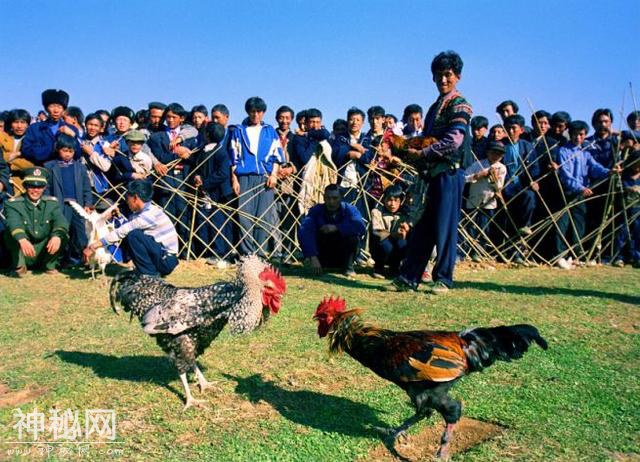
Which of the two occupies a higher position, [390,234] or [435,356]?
[390,234]

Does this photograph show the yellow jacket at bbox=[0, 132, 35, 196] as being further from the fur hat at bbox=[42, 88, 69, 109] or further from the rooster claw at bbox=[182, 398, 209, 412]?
the rooster claw at bbox=[182, 398, 209, 412]

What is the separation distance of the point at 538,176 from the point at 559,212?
2.43ft

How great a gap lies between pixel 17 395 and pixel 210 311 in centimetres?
150

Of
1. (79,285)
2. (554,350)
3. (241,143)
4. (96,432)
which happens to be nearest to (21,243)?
(79,285)

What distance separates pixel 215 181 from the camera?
8461 mm

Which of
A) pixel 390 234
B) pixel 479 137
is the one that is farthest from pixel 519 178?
pixel 390 234

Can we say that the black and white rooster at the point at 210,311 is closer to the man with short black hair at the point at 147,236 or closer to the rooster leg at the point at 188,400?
the rooster leg at the point at 188,400

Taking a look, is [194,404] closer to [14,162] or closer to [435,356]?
[435,356]

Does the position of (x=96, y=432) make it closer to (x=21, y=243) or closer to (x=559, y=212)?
(x=21, y=243)

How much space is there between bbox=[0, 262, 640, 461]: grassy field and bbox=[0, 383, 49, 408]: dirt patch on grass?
1 centimetres

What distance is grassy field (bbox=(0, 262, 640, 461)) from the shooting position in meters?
3.20

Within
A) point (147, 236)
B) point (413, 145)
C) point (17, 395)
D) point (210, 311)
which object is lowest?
point (17, 395)

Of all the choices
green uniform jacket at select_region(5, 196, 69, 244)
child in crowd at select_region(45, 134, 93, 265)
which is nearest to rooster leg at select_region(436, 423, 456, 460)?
green uniform jacket at select_region(5, 196, 69, 244)

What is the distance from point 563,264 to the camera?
873 cm
